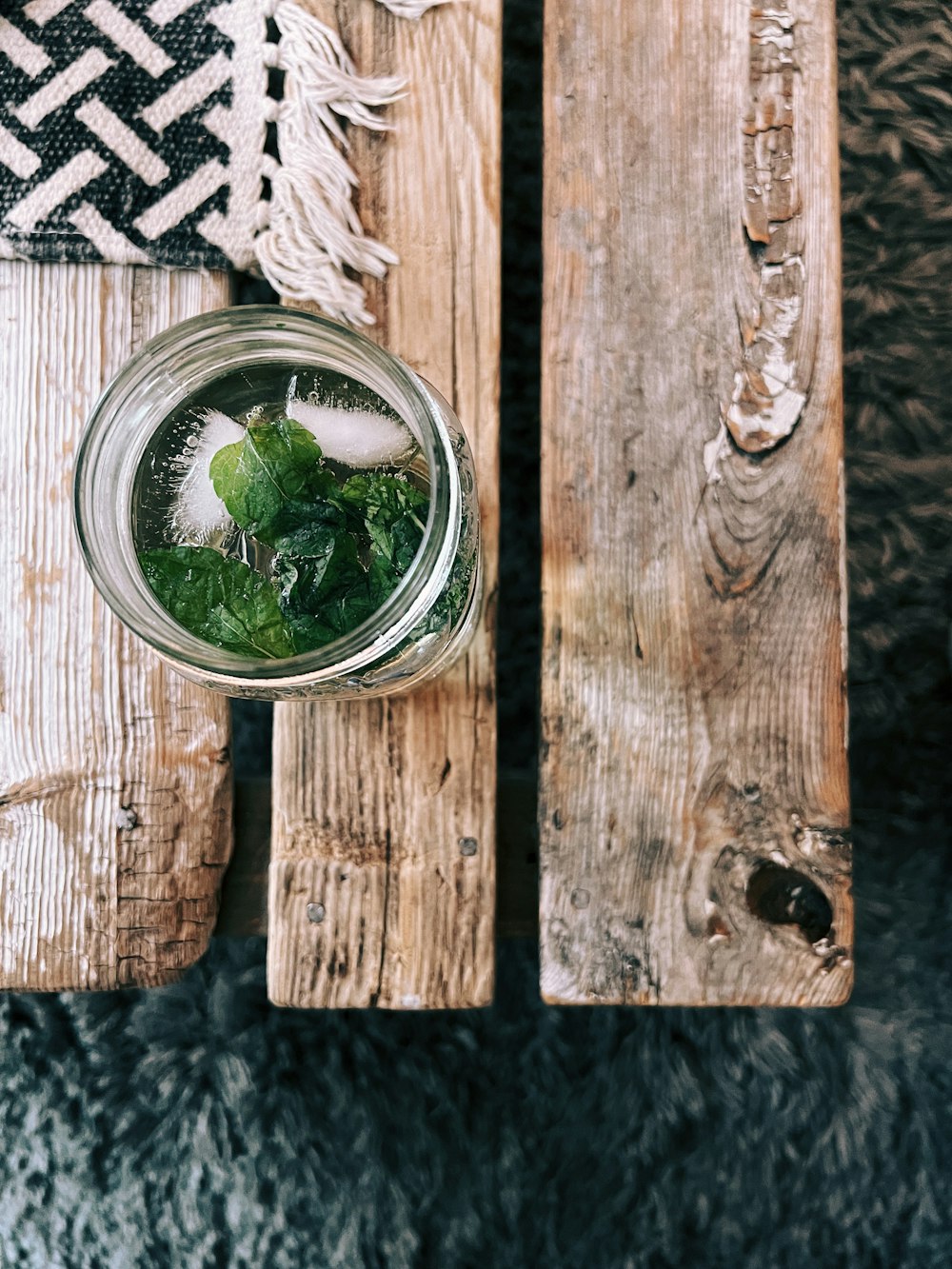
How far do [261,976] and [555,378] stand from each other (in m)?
0.56

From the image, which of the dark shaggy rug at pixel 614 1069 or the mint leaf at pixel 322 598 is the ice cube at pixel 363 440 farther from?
the dark shaggy rug at pixel 614 1069

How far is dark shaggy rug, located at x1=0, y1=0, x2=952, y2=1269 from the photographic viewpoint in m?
0.83

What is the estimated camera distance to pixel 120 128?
60 cm

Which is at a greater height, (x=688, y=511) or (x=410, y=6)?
(x=410, y=6)

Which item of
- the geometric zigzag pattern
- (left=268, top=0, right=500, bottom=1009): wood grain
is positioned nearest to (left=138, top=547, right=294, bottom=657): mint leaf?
(left=268, top=0, right=500, bottom=1009): wood grain

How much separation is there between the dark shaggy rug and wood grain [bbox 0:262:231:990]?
0.26 m

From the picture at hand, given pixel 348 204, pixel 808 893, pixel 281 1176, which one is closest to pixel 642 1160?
pixel 281 1176

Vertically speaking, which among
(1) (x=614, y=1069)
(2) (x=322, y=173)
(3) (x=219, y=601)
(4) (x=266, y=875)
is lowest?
(1) (x=614, y=1069)

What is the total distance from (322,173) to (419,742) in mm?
329

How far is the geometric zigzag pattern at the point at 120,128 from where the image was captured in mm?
587

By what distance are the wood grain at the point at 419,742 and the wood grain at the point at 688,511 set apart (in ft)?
0.13

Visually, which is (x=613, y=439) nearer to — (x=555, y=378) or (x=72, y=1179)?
(x=555, y=378)

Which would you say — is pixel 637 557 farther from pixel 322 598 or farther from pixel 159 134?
pixel 159 134

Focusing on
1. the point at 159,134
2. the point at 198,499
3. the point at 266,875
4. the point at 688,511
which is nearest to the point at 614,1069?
the point at 266,875
